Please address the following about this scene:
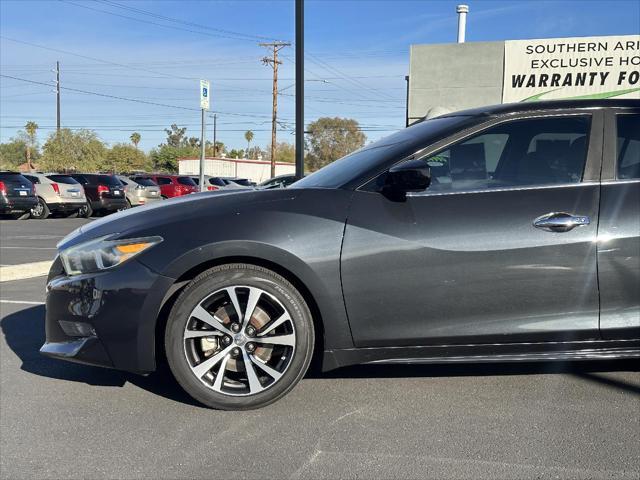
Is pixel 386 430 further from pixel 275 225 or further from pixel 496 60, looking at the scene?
pixel 496 60

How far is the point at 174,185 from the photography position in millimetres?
25547

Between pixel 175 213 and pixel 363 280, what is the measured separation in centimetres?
116

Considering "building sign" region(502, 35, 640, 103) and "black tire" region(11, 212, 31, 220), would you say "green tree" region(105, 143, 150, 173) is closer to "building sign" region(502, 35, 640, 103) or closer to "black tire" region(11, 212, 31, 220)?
"black tire" region(11, 212, 31, 220)

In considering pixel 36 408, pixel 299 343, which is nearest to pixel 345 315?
pixel 299 343

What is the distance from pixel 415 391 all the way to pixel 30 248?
965 cm

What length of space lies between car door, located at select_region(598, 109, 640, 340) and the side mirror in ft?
3.36

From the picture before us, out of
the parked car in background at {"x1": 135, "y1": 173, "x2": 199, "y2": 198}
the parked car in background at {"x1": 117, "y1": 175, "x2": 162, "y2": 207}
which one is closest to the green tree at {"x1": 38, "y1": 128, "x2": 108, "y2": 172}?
the parked car in background at {"x1": 135, "y1": 173, "x2": 199, "y2": 198}

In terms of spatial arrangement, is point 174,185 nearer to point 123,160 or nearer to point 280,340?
point 280,340

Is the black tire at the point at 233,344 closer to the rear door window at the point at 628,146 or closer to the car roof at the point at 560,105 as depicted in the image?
the car roof at the point at 560,105

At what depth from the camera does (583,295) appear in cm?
312

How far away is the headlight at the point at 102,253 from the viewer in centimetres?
312

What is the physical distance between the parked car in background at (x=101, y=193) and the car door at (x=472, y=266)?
18.9 m

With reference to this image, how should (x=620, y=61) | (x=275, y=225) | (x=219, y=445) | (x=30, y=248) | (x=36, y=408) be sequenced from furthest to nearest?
(x=620, y=61) < (x=30, y=248) < (x=36, y=408) < (x=275, y=225) < (x=219, y=445)

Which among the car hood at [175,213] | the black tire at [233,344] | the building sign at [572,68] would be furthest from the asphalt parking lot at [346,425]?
the building sign at [572,68]
